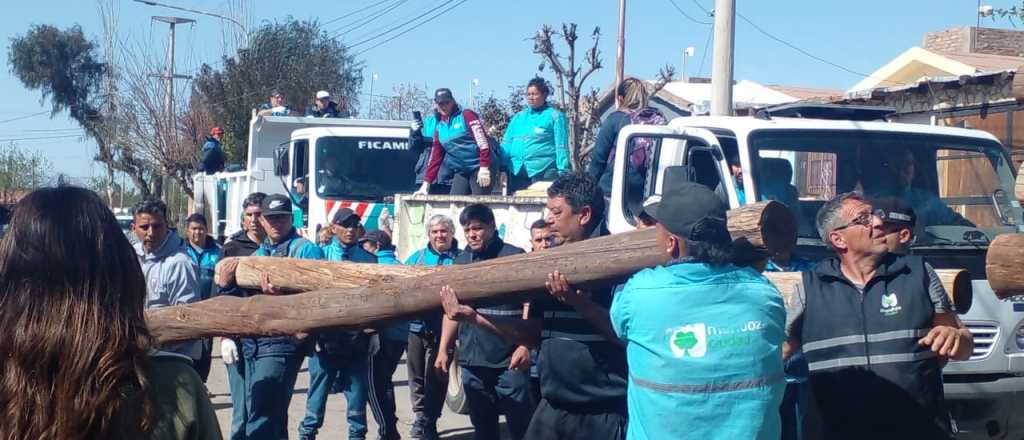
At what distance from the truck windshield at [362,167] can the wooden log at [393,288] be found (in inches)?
278

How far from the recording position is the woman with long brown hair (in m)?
2.11

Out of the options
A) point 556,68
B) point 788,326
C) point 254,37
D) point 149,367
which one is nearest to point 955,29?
point 556,68

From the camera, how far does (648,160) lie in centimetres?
736

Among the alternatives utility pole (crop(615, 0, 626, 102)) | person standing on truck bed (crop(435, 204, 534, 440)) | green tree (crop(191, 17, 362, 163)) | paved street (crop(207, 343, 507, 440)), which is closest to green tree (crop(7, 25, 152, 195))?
green tree (crop(191, 17, 362, 163))

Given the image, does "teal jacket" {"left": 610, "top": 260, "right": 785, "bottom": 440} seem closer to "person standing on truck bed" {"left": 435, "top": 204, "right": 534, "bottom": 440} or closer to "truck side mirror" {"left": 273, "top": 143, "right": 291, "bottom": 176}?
"person standing on truck bed" {"left": 435, "top": 204, "right": 534, "bottom": 440}

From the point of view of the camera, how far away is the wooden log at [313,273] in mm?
5086

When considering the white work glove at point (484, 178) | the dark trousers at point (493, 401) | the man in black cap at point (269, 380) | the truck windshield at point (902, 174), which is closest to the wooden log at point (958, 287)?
the truck windshield at point (902, 174)

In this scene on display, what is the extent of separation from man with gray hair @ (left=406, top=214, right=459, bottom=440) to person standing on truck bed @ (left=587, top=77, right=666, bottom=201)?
1.23m

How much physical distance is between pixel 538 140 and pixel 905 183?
4.08 metres

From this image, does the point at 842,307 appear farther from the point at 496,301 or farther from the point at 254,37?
the point at 254,37

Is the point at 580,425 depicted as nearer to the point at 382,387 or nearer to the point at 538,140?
the point at 382,387

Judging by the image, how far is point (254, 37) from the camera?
102ft

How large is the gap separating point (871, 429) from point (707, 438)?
47.1 inches

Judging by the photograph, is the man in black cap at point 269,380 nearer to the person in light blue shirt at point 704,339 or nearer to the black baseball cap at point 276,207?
the black baseball cap at point 276,207
